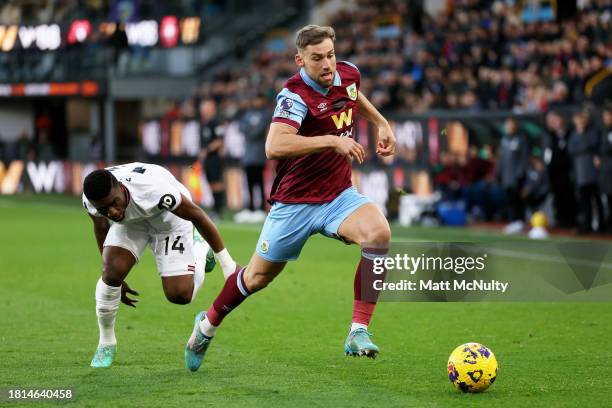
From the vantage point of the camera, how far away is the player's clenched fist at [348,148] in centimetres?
745

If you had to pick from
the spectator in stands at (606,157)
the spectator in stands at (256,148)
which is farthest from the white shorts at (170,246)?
the spectator in stands at (256,148)

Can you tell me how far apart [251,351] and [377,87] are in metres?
18.3

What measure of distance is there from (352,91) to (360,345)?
1.73 meters

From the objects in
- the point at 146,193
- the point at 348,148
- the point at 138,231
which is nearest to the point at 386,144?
the point at 348,148

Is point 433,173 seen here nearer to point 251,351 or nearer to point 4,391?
point 251,351

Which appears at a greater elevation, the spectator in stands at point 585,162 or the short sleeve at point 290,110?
the short sleeve at point 290,110

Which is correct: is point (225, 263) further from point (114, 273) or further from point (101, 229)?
point (101, 229)

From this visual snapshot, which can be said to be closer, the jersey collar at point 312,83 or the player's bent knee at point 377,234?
the player's bent knee at point 377,234

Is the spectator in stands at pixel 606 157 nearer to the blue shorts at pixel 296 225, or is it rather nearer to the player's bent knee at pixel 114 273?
the blue shorts at pixel 296 225

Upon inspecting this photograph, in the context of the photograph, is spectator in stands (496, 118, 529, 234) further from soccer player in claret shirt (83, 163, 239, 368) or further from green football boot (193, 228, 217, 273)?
soccer player in claret shirt (83, 163, 239, 368)

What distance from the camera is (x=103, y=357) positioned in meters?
8.38

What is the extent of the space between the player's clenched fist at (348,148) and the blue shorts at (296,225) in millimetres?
565

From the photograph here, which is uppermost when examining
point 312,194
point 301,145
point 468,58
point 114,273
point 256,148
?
point 301,145

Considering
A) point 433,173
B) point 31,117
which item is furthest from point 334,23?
point 31,117
